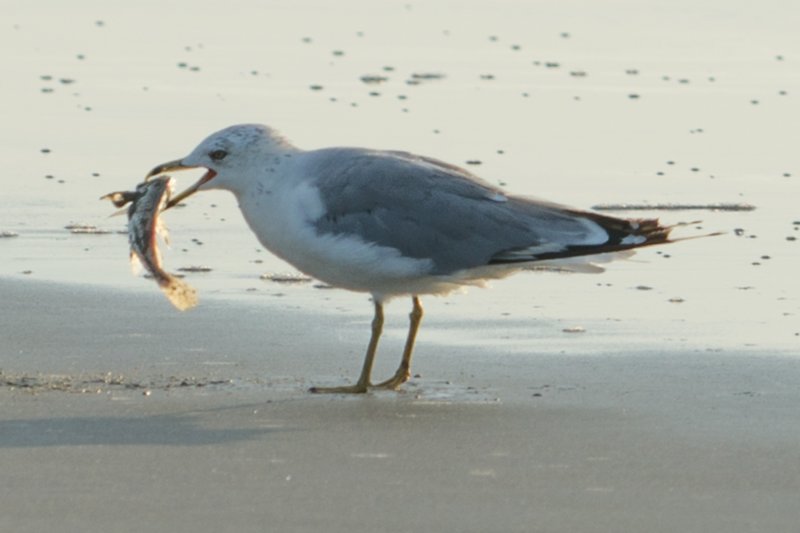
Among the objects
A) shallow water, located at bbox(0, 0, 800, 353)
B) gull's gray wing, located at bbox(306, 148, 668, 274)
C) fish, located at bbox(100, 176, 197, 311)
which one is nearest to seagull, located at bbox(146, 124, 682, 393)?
gull's gray wing, located at bbox(306, 148, 668, 274)

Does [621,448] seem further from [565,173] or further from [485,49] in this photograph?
[485,49]

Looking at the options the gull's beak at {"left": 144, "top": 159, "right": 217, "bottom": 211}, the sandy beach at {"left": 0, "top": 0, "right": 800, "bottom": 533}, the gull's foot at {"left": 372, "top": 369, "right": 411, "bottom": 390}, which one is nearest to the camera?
the sandy beach at {"left": 0, "top": 0, "right": 800, "bottom": 533}

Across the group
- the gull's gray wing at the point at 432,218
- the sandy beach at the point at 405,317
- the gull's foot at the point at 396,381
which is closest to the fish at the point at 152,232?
the sandy beach at the point at 405,317

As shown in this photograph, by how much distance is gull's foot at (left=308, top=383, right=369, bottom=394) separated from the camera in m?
7.56

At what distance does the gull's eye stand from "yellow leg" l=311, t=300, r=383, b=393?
849mm

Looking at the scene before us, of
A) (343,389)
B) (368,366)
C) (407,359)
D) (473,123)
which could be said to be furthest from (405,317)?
(473,123)

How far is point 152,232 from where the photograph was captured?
811 centimetres

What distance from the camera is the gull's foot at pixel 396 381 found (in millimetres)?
7719

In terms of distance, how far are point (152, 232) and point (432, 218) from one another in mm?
1171

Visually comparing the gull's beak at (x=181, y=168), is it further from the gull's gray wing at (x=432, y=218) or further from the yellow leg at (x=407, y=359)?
the yellow leg at (x=407, y=359)

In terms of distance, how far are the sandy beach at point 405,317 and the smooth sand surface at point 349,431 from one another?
2cm

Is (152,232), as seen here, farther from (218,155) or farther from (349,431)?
(349,431)

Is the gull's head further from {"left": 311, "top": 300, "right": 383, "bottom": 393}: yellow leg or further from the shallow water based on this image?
the shallow water

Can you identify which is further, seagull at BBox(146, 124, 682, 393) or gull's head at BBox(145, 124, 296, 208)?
gull's head at BBox(145, 124, 296, 208)
